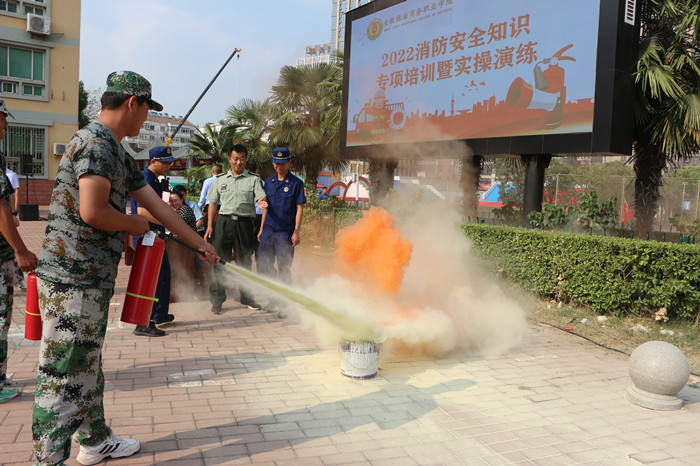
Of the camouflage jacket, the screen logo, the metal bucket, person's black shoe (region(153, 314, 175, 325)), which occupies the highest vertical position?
the screen logo

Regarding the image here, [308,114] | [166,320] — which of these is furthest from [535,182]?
[308,114]

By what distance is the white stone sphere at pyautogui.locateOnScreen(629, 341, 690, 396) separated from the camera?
4164 millimetres

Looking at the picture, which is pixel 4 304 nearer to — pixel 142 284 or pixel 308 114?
pixel 142 284

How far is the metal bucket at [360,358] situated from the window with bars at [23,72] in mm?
24909

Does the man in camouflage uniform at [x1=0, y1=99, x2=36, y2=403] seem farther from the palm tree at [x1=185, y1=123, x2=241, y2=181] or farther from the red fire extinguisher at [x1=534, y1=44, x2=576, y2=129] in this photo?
the palm tree at [x1=185, y1=123, x2=241, y2=181]

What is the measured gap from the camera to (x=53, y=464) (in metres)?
2.65

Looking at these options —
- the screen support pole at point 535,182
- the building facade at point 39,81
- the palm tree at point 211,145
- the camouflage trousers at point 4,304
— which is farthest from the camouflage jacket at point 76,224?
the building facade at point 39,81

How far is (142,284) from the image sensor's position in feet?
9.91

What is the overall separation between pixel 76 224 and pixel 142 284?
21.1 inches

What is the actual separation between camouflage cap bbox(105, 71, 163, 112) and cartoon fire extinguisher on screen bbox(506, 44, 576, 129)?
7.80 meters

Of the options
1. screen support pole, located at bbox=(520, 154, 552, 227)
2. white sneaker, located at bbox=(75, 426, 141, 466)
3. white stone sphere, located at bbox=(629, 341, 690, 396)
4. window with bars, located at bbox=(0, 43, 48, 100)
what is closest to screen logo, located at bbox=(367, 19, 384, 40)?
screen support pole, located at bbox=(520, 154, 552, 227)

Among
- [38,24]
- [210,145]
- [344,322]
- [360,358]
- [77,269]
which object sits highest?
[38,24]

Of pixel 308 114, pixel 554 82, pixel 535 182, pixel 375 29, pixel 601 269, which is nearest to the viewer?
pixel 601 269

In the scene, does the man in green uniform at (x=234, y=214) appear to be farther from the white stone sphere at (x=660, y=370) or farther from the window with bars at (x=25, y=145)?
the window with bars at (x=25, y=145)
